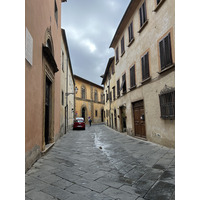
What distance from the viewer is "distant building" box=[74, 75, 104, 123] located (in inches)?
1200

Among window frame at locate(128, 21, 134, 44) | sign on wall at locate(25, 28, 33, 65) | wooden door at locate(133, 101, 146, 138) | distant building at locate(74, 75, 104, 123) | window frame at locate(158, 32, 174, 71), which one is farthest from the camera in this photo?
distant building at locate(74, 75, 104, 123)

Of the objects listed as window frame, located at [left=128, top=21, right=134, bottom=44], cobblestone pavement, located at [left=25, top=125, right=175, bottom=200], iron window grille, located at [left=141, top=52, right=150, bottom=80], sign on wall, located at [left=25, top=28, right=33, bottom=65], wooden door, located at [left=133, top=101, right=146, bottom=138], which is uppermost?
Result: window frame, located at [left=128, top=21, right=134, bottom=44]

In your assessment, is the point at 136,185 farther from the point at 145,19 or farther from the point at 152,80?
the point at 145,19

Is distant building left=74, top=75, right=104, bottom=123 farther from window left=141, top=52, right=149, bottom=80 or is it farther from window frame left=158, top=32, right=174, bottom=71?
window frame left=158, top=32, right=174, bottom=71

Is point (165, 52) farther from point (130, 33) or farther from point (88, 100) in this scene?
point (88, 100)

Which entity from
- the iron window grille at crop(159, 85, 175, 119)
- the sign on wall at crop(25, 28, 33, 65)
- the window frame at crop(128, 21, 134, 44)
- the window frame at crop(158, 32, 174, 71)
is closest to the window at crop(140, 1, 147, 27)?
the window frame at crop(128, 21, 134, 44)

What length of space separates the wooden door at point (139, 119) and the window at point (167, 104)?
221cm

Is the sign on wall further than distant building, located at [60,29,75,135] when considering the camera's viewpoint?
No

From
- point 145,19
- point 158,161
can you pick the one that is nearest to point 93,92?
point 145,19

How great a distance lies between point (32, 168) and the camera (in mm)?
3936

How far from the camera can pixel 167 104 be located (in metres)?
6.20

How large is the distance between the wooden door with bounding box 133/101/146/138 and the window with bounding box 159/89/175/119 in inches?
87.1

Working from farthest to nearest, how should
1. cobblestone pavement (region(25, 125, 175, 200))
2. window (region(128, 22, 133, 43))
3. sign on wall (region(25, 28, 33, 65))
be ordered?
window (region(128, 22, 133, 43)), sign on wall (region(25, 28, 33, 65)), cobblestone pavement (region(25, 125, 175, 200))

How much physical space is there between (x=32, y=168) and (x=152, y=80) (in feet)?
19.5
